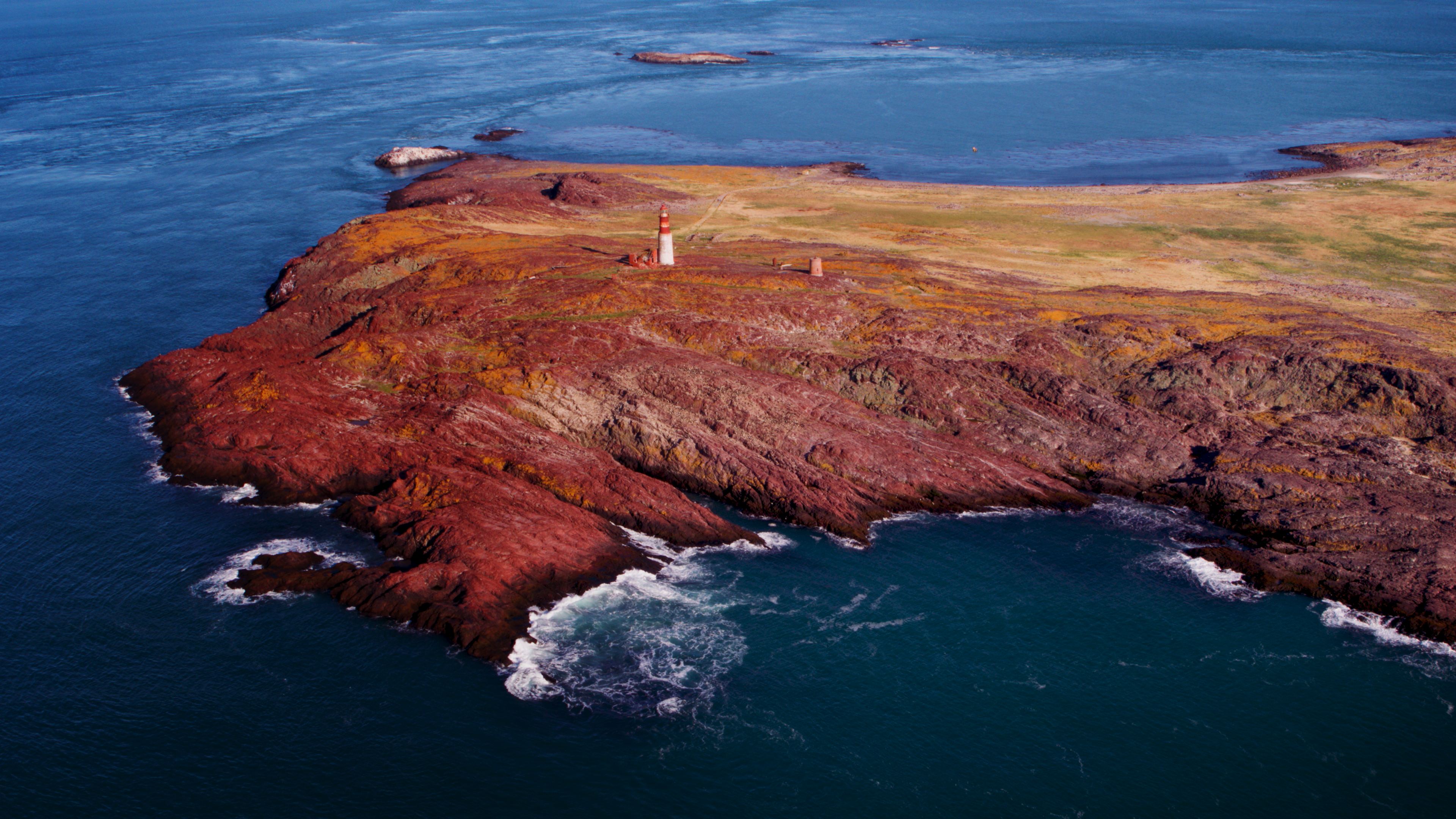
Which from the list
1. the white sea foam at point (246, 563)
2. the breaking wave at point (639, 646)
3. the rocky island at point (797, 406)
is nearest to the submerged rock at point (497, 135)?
the rocky island at point (797, 406)

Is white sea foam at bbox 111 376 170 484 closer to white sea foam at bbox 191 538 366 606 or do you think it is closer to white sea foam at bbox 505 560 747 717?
white sea foam at bbox 191 538 366 606

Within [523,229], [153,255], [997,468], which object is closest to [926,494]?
[997,468]

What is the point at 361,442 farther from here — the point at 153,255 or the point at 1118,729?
the point at 153,255

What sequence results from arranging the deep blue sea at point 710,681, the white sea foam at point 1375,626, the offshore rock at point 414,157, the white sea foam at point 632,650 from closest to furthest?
the deep blue sea at point 710,681 → the white sea foam at point 632,650 → the white sea foam at point 1375,626 → the offshore rock at point 414,157

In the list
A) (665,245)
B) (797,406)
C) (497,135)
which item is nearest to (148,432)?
(665,245)

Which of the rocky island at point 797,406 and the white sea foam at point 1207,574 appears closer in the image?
the white sea foam at point 1207,574

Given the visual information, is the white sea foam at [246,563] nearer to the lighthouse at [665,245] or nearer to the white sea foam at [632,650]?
the white sea foam at [632,650]
